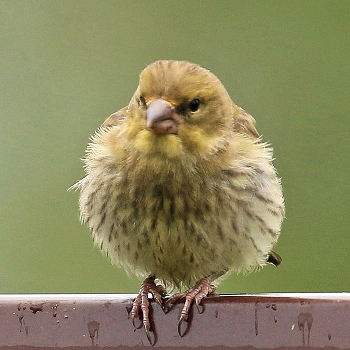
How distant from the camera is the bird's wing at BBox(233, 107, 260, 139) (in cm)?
482

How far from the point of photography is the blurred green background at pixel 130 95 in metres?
7.11

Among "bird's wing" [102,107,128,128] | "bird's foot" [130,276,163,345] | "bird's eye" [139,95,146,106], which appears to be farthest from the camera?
"bird's wing" [102,107,128,128]

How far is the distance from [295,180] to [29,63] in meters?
2.37

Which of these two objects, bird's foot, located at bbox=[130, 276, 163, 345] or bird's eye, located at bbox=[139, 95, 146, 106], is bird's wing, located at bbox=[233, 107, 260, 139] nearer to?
bird's eye, located at bbox=[139, 95, 146, 106]

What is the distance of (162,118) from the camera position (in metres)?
4.09

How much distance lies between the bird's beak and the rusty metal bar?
79 centimetres

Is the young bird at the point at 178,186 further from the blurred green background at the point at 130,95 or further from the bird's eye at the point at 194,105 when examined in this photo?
the blurred green background at the point at 130,95

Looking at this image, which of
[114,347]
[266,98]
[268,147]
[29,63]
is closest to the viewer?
[114,347]

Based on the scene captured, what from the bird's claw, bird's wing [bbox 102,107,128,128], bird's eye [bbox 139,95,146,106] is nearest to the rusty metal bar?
the bird's claw

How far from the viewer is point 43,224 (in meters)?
7.36

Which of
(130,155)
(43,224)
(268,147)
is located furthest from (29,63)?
(130,155)

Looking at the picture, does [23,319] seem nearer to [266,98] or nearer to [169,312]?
[169,312]

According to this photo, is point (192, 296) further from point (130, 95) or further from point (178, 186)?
point (130, 95)

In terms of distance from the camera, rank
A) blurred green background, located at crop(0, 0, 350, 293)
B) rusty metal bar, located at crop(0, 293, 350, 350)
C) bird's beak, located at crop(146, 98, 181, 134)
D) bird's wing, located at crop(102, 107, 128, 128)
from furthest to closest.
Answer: blurred green background, located at crop(0, 0, 350, 293), bird's wing, located at crop(102, 107, 128, 128), bird's beak, located at crop(146, 98, 181, 134), rusty metal bar, located at crop(0, 293, 350, 350)
